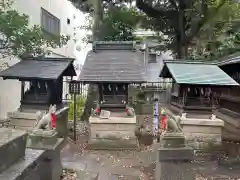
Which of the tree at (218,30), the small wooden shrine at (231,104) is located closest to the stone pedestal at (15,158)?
the small wooden shrine at (231,104)

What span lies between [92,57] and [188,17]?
9.38 meters

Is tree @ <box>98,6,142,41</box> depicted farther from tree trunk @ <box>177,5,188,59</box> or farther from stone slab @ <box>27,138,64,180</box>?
stone slab @ <box>27,138,64,180</box>

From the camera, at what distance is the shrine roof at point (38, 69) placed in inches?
451

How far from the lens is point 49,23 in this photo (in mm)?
21453

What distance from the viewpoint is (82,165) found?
9805mm

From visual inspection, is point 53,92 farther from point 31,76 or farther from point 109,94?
point 109,94

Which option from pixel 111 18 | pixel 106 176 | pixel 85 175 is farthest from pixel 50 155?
pixel 111 18

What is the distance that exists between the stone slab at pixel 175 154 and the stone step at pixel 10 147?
4035 mm

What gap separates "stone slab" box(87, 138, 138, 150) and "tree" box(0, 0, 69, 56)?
472 cm

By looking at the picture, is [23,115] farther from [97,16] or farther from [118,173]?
[97,16]

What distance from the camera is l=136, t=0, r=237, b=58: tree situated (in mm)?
19391

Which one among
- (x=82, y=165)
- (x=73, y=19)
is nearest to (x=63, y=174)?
(x=82, y=165)

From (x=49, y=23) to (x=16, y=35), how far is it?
10.1 meters

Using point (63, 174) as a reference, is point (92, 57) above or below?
above
